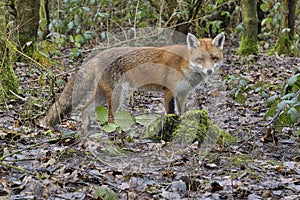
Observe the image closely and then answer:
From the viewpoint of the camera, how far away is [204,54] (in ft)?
24.7

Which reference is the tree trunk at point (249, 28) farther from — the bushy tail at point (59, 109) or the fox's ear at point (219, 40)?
the bushy tail at point (59, 109)

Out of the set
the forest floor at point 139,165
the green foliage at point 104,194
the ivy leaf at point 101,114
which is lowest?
the forest floor at point 139,165

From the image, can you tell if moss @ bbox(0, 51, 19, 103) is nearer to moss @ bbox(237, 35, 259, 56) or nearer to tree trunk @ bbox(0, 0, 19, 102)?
tree trunk @ bbox(0, 0, 19, 102)

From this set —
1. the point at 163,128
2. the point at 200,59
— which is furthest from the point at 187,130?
the point at 200,59

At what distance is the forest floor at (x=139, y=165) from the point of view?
14.0 feet

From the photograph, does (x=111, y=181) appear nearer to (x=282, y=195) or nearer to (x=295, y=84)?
(x=282, y=195)

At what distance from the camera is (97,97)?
24.8 feet

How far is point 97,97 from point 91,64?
55cm

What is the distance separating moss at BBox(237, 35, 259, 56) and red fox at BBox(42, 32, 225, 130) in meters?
5.49

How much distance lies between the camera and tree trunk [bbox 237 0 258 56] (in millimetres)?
12789

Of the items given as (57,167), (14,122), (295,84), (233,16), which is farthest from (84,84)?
(233,16)

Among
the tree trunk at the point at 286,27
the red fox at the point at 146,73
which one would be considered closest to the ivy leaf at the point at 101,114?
the red fox at the point at 146,73

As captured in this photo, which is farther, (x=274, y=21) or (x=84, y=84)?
(x=274, y=21)

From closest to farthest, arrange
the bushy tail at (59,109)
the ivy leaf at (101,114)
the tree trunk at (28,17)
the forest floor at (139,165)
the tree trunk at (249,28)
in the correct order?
the forest floor at (139,165) → the ivy leaf at (101,114) → the bushy tail at (59,109) → the tree trunk at (28,17) → the tree trunk at (249,28)
